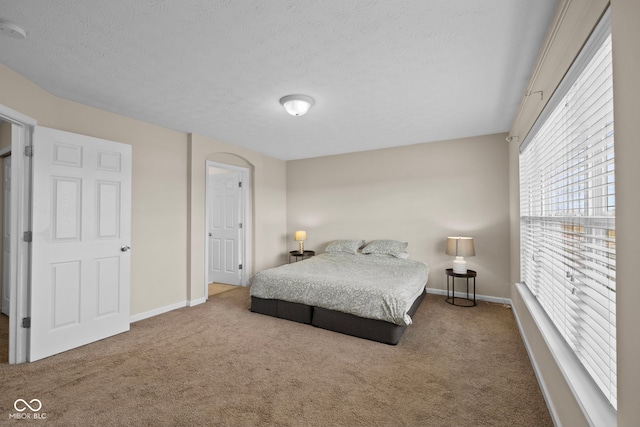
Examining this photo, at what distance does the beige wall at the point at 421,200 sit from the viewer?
13.5 feet

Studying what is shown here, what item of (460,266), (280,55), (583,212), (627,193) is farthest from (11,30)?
(460,266)

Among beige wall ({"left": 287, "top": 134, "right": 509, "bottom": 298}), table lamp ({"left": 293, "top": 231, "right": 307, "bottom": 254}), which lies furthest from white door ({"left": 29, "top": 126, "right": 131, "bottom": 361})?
beige wall ({"left": 287, "top": 134, "right": 509, "bottom": 298})

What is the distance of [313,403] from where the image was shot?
1917 mm

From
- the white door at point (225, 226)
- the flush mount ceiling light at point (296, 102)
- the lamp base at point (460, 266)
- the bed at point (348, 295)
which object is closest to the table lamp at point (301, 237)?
the white door at point (225, 226)

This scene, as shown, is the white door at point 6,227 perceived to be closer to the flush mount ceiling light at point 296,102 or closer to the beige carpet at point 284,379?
the beige carpet at point 284,379

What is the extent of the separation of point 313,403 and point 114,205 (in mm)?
2760

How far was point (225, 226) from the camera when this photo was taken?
5246mm

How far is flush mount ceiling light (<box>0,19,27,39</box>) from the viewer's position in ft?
5.59

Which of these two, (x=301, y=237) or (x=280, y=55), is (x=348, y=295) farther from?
(x=301, y=237)

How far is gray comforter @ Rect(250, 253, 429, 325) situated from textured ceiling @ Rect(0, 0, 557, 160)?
6.17 feet

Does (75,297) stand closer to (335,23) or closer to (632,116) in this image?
(335,23)

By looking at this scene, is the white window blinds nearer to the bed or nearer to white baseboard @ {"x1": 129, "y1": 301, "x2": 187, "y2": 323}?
the bed

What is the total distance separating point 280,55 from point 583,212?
208 centimetres

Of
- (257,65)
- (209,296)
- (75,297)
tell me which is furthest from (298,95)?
(209,296)
